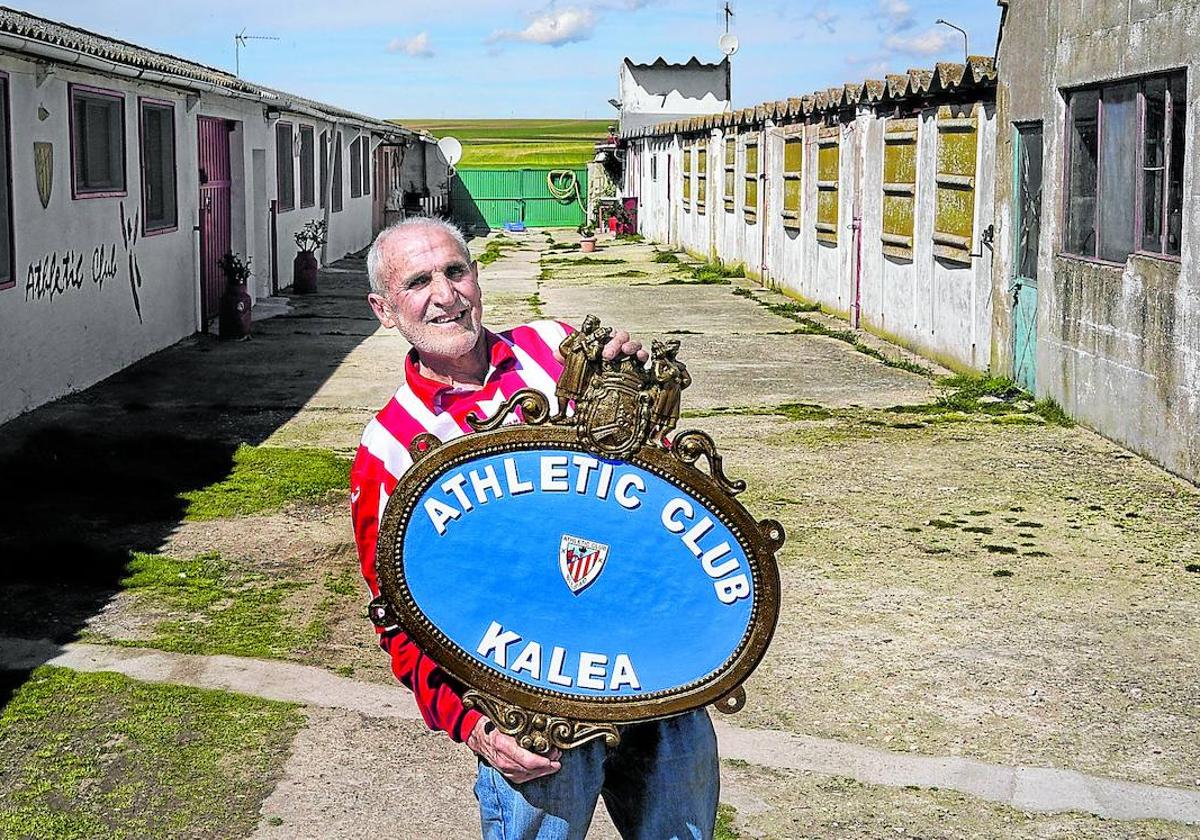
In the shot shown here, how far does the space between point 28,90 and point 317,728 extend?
7567 mm

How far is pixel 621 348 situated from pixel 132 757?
2915mm

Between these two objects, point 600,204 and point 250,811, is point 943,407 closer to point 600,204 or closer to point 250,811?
point 250,811

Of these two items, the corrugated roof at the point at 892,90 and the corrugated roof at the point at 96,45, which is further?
the corrugated roof at the point at 892,90

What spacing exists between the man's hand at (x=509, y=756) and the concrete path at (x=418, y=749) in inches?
74.0

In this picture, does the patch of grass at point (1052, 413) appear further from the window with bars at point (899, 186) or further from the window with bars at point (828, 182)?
the window with bars at point (828, 182)

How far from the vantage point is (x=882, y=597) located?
6.75 m

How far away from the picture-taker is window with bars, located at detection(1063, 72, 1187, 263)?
9453 millimetres

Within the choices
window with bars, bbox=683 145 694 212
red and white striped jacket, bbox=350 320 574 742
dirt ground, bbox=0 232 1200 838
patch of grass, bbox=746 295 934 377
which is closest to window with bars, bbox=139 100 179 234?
dirt ground, bbox=0 232 1200 838

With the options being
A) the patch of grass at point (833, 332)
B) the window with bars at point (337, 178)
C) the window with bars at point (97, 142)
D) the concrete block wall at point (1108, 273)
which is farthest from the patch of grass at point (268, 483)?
the window with bars at point (337, 178)

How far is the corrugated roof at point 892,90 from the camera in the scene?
13109mm

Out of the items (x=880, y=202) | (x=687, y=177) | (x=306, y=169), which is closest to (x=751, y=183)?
(x=306, y=169)

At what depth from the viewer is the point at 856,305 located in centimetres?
1748

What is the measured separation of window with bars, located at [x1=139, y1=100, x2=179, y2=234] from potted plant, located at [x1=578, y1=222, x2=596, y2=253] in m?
17.7

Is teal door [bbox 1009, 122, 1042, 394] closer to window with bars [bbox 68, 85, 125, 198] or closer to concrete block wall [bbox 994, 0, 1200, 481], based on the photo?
concrete block wall [bbox 994, 0, 1200, 481]
